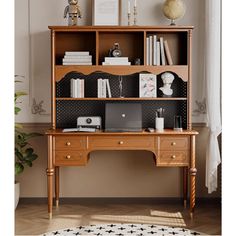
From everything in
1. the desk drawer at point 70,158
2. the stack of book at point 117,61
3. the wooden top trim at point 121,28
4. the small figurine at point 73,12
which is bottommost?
the desk drawer at point 70,158

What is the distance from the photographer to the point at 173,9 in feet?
13.4

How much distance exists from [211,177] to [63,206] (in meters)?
1.39

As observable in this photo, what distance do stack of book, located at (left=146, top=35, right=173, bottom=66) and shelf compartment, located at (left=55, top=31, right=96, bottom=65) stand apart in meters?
0.54

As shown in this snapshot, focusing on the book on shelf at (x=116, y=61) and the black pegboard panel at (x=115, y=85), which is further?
the black pegboard panel at (x=115, y=85)

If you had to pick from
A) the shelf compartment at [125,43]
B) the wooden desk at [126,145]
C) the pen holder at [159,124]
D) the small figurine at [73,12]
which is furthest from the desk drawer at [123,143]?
the small figurine at [73,12]

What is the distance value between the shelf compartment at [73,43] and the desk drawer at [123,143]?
2.74 feet

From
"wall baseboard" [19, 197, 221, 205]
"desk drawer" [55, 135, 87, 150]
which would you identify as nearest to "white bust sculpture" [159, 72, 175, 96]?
"desk drawer" [55, 135, 87, 150]

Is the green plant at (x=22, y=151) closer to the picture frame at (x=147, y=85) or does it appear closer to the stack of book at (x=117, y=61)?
the stack of book at (x=117, y=61)

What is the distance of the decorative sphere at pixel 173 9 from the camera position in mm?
4078

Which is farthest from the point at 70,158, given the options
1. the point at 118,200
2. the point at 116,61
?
the point at 116,61

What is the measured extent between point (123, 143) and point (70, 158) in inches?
18.4

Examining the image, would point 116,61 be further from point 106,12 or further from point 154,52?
point 106,12

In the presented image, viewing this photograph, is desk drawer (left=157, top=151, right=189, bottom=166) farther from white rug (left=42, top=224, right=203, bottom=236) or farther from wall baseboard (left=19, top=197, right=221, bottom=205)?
wall baseboard (left=19, top=197, right=221, bottom=205)
